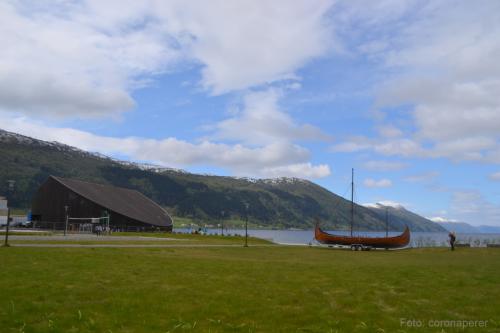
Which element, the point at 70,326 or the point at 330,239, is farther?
the point at 330,239

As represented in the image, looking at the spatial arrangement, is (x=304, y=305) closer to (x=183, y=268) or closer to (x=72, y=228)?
(x=183, y=268)

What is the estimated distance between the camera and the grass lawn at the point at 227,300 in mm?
11023

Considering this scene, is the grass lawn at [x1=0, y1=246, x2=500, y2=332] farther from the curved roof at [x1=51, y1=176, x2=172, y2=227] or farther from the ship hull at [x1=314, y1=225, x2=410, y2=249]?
the curved roof at [x1=51, y1=176, x2=172, y2=227]

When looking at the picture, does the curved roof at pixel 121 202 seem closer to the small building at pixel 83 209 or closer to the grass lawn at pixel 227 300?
the small building at pixel 83 209

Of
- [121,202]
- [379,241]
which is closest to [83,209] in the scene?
[121,202]

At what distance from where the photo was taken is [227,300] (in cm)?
1362

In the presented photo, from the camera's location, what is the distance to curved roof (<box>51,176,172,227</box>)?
98812 mm

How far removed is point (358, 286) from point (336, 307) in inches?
146

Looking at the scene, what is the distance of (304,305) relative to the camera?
13250 mm

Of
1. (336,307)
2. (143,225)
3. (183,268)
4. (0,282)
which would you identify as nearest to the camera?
(336,307)

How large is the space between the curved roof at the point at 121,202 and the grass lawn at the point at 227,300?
81.6m

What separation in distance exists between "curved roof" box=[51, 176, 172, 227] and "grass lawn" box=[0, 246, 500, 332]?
81.6 metres

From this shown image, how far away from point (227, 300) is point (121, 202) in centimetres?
9747

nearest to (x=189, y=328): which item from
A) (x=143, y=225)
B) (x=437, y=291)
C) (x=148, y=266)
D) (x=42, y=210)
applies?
(x=437, y=291)
